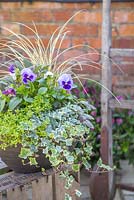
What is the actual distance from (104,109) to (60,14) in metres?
0.82

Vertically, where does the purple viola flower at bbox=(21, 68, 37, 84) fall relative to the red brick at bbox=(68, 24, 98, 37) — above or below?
below

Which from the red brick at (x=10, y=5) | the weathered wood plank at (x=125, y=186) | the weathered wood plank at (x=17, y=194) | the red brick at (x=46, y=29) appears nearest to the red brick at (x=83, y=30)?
the red brick at (x=46, y=29)

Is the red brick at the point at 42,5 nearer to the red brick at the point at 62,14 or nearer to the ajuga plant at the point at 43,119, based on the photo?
the red brick at the point at 62,14

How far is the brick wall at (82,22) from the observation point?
9.78 feet

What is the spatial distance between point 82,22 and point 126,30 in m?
0.29

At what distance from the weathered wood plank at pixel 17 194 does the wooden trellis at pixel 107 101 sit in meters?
0.82

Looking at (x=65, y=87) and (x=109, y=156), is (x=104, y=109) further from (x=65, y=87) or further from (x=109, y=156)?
(x=65, y=87)

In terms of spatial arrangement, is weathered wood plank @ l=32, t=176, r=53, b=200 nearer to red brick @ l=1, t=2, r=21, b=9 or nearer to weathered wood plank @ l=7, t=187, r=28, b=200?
weathered wood plank @ l=7, t=187, r=28, b=200

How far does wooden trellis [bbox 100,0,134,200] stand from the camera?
2.45 meters

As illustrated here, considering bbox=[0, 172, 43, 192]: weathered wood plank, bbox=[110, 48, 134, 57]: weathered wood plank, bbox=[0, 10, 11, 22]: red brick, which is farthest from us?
bbox=[0, 10, 11, 22]: red brick

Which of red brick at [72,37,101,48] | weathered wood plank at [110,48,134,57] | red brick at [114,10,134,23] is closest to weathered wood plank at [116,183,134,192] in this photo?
weathered wood plank at [110,48,134,57]

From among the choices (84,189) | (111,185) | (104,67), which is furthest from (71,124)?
(84,189)

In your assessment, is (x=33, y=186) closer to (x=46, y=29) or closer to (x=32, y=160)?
(x=32, y=160)

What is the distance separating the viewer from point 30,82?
71.0 inches
